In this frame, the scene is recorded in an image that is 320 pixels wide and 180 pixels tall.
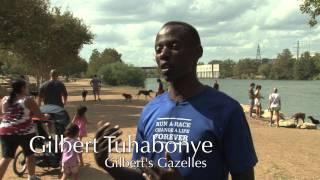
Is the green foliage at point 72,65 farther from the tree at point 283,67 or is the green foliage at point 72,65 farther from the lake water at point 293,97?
the tree at point 283,67

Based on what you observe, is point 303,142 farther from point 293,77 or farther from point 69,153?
point 293,77

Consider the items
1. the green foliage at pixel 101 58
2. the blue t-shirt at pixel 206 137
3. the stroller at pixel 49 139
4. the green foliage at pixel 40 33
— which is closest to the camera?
the blue t-shirt at pixel 206 137

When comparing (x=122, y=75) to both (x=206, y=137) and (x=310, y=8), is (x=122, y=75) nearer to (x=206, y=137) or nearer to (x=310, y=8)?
(x=310, y=8)

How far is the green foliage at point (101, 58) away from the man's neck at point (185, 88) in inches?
4028

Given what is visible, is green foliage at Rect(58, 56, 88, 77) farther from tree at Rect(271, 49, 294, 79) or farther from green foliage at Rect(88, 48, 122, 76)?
tree at Rect(271, 49, 294, 79)

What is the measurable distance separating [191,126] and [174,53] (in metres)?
0.36

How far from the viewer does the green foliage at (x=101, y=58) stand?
4304 inches

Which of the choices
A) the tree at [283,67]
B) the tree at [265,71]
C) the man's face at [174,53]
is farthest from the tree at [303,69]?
the man's face at [174,53]

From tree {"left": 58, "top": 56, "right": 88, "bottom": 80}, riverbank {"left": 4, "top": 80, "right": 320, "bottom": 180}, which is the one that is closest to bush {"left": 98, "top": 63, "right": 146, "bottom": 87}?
tree {"left": 58, "top": 56, "right": 88, "bottom": 80}

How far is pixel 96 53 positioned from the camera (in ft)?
410

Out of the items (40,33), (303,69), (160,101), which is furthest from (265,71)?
(160,101)

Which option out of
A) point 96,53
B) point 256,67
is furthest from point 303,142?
point 256,67

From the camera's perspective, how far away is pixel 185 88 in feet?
9.16

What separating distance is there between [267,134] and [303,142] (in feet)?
6.19
